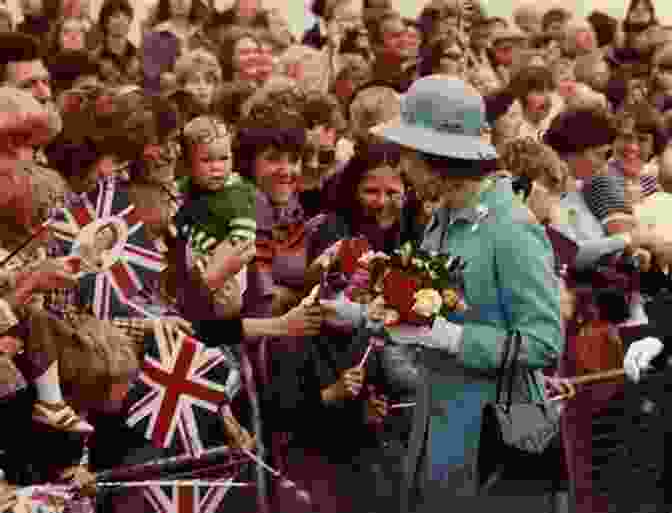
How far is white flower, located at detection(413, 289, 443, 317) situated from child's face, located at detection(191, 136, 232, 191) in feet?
5.60

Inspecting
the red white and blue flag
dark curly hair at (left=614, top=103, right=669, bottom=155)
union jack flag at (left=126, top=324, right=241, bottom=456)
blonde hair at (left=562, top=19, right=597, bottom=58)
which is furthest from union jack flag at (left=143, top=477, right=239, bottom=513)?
blonde hair at (left=562, top=19, right=597, bottom=58)

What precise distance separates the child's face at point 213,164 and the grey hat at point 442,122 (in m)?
1.30

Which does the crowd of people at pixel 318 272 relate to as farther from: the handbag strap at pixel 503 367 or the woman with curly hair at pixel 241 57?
the woman with curly hair at pixel 241 57

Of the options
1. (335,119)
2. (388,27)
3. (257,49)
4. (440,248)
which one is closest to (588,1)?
(388,27)

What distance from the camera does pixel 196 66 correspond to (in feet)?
36.9

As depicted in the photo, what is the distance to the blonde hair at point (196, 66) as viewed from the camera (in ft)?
36.9

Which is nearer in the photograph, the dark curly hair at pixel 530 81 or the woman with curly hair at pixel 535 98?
the woman with curly hair at pixel 535 98

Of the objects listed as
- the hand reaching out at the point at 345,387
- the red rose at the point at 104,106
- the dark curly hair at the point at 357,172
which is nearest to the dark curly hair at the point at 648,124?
the dark curly hair at the point at 357,172

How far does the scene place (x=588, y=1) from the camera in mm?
21500

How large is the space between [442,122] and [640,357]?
45.3 inches

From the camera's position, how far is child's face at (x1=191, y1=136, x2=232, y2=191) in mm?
7707

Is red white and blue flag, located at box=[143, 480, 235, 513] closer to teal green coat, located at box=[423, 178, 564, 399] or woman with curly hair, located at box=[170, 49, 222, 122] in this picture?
teal green coat, located at box=[423, 178, 564, 399]

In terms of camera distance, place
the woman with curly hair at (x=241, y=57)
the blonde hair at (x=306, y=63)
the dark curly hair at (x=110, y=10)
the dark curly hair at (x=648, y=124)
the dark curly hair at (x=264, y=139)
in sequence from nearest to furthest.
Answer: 1. the dark curly hair at (x=264, y=139)
2. the blonde hair at (x=306, y=63)
3. the woman with curly hair at (x=241, y=57)
4. the dark curly hair at (x=648, y=124)
5. the dark curly hair at (x=110, y=10)

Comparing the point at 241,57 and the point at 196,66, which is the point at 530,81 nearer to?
the point at 241,57
